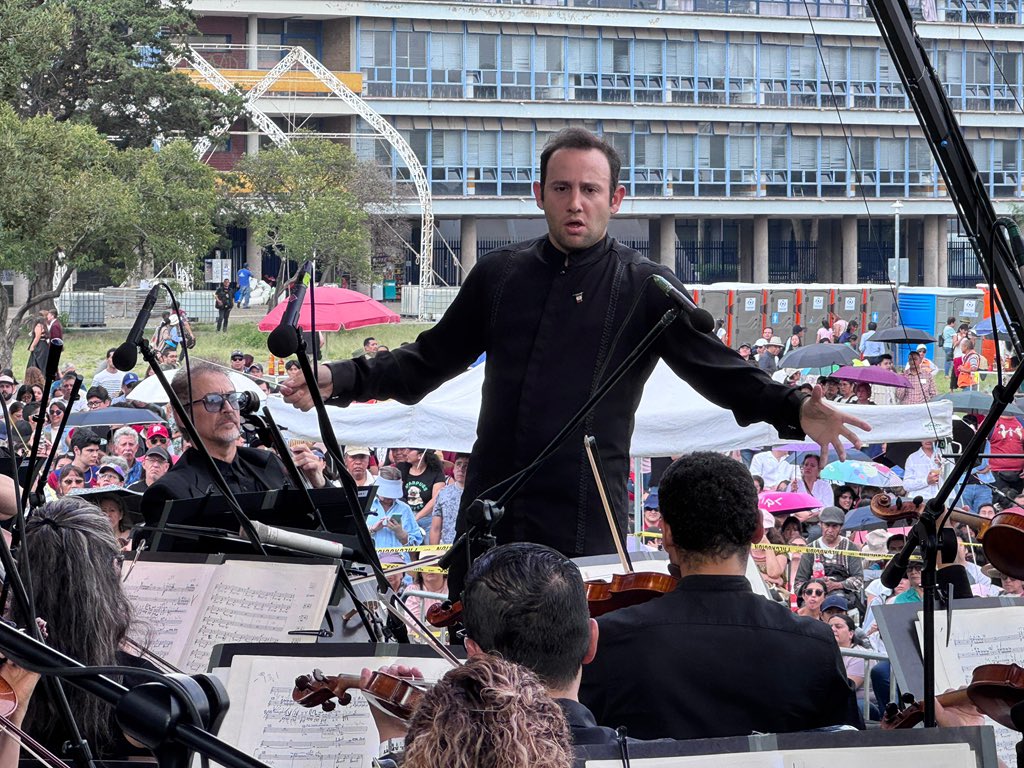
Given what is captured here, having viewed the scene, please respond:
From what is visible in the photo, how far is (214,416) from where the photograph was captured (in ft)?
14.9

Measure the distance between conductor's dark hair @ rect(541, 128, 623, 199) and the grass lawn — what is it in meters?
24.3

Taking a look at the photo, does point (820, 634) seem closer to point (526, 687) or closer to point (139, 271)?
point (526, 687)

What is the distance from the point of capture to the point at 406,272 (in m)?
44.9

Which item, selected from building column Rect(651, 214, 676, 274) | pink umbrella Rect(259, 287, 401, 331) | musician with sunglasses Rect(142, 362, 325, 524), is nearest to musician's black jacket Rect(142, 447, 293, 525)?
musician with sunglasses Rect(142, 362, 325, 524)

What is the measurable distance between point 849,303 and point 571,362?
3413cm

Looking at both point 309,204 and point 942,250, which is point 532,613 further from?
point 942,250

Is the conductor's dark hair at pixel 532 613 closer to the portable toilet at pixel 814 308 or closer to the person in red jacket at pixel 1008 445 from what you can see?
the person in red jacket at pixel 1008 445

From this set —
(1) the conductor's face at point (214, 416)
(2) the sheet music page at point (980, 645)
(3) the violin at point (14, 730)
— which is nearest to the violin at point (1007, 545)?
(2) the sheet music page at point (980, 645)

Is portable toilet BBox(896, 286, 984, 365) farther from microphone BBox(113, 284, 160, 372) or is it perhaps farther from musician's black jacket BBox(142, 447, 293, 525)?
microphone BBox(113, 284, 160, 372)

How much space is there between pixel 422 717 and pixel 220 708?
0.32 metres

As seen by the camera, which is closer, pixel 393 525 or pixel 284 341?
pixel 284 341

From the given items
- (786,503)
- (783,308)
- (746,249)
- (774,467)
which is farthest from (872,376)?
(746,249)

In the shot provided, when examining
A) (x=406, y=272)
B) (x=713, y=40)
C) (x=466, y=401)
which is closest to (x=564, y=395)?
(x=466, y=401)

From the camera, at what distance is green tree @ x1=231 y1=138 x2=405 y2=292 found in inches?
1409
